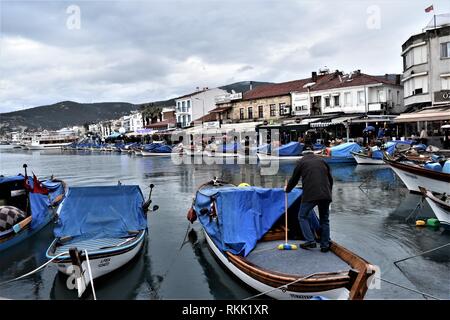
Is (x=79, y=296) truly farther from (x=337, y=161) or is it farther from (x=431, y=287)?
(x=337, y=161)

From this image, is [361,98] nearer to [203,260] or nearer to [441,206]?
[441,206]

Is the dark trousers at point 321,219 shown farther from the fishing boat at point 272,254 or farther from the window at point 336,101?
the window at point 336,101

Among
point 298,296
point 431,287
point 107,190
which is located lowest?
point 431,287

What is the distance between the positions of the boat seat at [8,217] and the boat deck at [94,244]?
3.55 meters

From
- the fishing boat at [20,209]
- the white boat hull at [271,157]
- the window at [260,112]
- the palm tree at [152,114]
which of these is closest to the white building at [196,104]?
the palm tree at [152,114]

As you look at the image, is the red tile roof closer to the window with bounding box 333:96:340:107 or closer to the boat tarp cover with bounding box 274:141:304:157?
the window with bounding box 333:96:340:107

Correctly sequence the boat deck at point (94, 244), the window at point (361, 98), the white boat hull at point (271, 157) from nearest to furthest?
the boat deck at point (94, 244)
the white boat hull at point (271, 157)
the window at point (361, 98)

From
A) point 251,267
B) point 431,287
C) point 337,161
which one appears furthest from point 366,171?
point 251,267

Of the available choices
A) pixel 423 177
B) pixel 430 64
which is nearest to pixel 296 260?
pixel 423 177

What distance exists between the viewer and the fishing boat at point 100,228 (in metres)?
8.97
